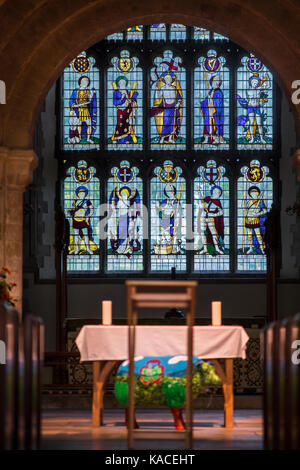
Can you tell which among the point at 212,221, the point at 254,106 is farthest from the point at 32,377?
the point at 254,106

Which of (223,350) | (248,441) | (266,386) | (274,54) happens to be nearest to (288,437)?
(266,386)

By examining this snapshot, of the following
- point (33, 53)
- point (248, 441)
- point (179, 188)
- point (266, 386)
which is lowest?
point (248, 441)

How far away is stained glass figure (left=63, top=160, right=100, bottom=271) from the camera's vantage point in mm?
15781

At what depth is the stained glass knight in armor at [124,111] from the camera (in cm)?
1590

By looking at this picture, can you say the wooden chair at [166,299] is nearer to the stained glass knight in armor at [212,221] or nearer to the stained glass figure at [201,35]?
the stained glass knight in armor at [212,221]

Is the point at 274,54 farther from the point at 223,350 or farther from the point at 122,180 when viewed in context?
the point at 122,180

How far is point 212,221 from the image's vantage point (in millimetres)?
15844

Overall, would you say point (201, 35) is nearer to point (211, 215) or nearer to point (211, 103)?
point (211, 103)

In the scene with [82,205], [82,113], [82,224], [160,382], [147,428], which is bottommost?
[147,428]

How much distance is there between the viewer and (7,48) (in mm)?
10094

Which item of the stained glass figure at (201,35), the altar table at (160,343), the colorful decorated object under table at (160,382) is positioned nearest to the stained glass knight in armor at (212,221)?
the stained glass figure at (201,35)

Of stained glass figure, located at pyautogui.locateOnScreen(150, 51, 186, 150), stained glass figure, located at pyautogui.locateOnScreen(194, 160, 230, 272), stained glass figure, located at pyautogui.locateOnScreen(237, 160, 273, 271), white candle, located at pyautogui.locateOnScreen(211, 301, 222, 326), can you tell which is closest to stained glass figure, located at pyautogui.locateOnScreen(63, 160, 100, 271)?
stained glass figure, located at pyautogui.locateOnScreen(150, 51, 186, 150)

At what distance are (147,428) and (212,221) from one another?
9398mm
